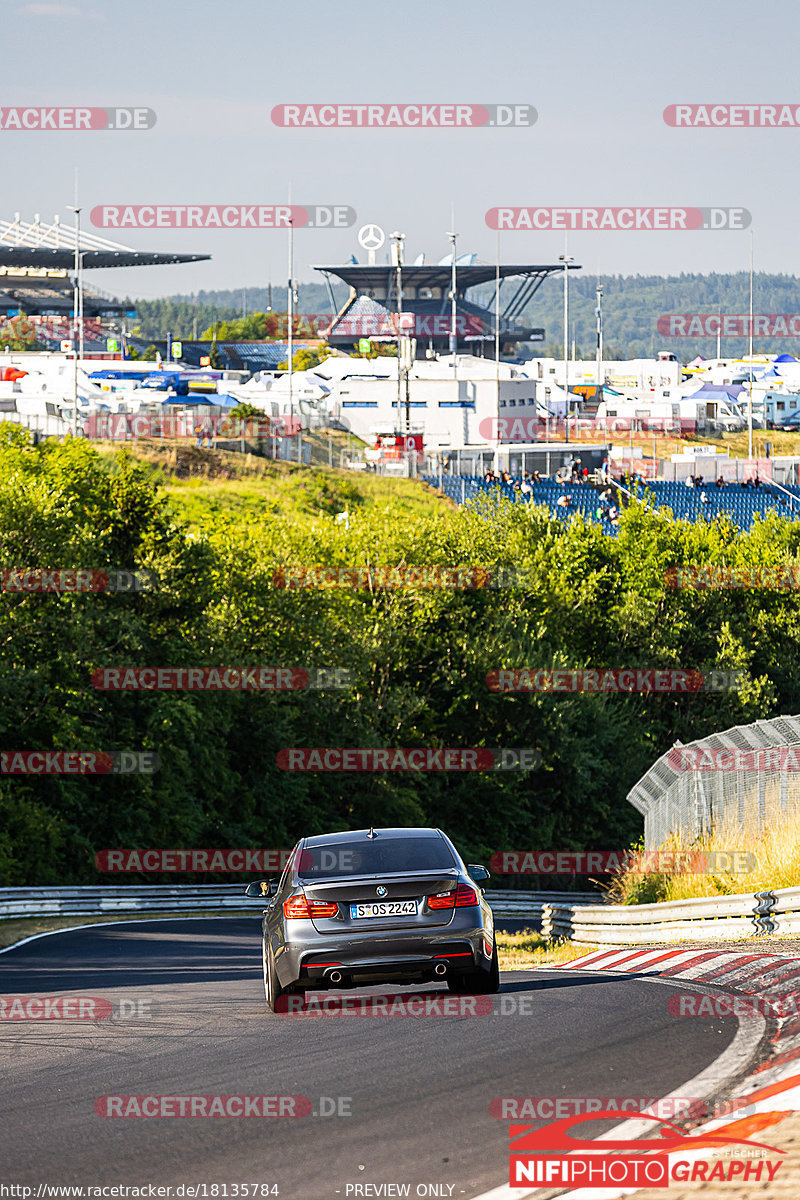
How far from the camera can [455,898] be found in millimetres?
10250

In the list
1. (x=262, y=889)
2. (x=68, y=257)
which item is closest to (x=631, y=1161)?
(x=262, y=889)

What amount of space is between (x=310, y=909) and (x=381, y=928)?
54 cm

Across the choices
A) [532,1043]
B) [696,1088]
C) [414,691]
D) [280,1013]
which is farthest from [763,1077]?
[414,691]

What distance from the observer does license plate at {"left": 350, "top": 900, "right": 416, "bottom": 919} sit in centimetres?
1012

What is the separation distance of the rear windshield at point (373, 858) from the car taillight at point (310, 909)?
0.25 m

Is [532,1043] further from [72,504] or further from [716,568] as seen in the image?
[716,568]

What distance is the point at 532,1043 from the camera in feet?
28.5

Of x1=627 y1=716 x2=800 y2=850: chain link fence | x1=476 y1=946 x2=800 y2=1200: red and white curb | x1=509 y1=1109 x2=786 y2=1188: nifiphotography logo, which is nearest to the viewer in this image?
x1=509 y1=1109 x2=786 y2=1188: nifiphotography logo

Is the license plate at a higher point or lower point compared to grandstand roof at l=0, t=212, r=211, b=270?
lower

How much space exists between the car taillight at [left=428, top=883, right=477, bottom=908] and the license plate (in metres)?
0.15

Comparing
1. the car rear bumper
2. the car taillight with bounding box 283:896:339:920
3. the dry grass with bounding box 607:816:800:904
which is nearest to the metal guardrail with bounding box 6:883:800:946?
the dry grass with bounding box 607:816:800:904

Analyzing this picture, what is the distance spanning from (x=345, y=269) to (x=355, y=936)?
628 feet

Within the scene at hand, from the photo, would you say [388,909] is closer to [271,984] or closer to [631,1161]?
[271,984]

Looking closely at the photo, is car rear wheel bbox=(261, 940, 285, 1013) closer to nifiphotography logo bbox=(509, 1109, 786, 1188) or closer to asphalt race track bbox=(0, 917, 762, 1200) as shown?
asphalt race track bbox=(0, 917, 762, 1200)
